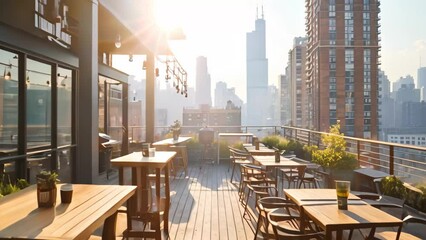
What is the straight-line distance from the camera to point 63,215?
2031 millimetres

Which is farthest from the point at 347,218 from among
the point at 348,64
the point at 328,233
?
the point at 348,64

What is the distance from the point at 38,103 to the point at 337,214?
4367 millimetres

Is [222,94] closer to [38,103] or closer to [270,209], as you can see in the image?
[38,103]

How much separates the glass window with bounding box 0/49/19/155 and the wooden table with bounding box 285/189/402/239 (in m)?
3.55

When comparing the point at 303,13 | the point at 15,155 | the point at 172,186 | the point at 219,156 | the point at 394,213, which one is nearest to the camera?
the point at 394,213

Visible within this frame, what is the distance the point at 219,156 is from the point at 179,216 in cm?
622

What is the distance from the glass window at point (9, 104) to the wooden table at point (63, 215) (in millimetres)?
2015

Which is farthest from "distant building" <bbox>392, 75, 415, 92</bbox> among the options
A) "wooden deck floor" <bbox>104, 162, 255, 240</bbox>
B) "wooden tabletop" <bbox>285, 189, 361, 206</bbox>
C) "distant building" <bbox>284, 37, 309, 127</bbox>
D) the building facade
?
"wooden tabletop" <bbox>285, 189, 361, 206</bbox>

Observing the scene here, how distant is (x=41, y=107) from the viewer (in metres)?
5.14

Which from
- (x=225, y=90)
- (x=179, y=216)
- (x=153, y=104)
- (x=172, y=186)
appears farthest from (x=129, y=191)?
(x=225, y=90)

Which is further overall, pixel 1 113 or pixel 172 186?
pixel 172 186

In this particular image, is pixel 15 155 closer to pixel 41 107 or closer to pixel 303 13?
pixel 41 107

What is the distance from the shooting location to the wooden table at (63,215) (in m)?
1.74

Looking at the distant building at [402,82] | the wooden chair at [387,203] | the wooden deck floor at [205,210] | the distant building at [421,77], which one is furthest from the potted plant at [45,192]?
the distant building at [421,77]
